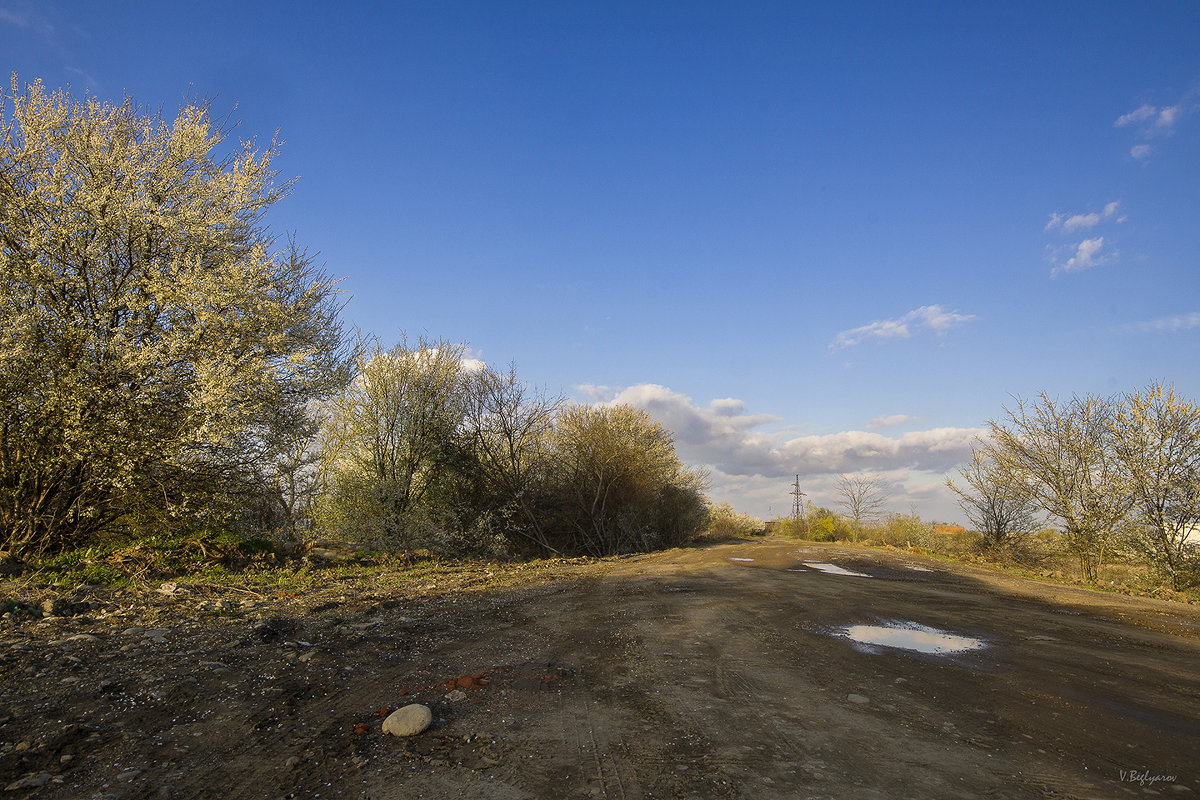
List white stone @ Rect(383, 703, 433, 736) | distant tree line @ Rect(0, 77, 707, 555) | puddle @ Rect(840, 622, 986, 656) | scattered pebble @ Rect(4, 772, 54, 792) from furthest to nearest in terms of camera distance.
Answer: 1. distant tree line @ Rect(0, 77, 707, 555)
2. puddle @ Rect(840, 622, 986, 656)
3. white stone @ Rect(383, 703, 433, 736)
4. scattered pebble @ Rect(4, 772, 54, 792)

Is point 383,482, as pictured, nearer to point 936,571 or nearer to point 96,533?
point 96,533

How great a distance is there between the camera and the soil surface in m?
3.16

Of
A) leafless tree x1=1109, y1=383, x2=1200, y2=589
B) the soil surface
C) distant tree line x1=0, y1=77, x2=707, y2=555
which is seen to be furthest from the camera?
leafless tree x1=1109, y1=383, x2=1200, y2=589

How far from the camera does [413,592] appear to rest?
879cm

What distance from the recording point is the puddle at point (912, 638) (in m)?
6.23

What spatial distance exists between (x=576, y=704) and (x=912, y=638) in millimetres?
4763

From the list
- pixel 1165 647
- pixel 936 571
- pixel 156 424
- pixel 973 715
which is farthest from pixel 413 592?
pixel 936 571

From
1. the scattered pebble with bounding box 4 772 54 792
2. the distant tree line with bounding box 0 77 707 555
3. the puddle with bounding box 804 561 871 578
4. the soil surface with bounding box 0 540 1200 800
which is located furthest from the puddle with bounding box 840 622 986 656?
the distant tree line with bounding box 0 77 707 555

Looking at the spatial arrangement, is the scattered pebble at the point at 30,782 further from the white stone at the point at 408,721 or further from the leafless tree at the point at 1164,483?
the leafless tree at the point at 1164,483

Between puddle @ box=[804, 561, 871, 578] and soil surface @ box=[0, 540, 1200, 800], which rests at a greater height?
soil surface @ box=[0, 540, 1200, 800]

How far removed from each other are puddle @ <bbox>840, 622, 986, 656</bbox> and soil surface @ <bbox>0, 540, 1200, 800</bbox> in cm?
8

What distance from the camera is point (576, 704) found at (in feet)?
14.4

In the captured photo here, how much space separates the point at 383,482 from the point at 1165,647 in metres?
15.2

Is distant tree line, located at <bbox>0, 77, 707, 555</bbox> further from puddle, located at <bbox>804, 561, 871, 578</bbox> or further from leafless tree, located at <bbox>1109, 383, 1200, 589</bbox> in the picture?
leafless tree, located at <bbox>1109, 383, 1200, 589</bbox>
